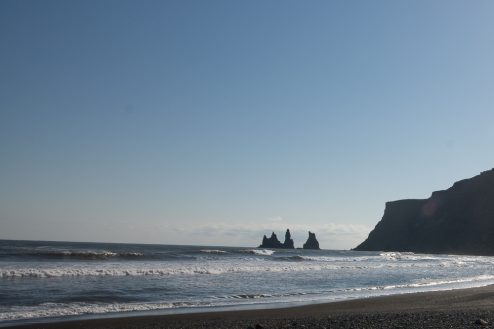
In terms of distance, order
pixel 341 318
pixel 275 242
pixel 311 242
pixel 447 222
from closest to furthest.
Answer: pixel 341 318
pixel 447 222
pixel 275 242
pixel 311 242

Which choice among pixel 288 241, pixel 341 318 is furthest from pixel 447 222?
pixel 341 318

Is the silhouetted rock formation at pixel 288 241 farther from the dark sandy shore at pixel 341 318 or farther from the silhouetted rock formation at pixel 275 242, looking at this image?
the dark sandy shore at pixel 341 318

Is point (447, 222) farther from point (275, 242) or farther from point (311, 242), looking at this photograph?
point (275, 242)

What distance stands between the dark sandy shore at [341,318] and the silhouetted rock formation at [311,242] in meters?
143

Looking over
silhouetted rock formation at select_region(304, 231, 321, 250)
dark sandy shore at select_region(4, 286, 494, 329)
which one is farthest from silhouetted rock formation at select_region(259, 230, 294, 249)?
dark sandy shore at select_region(4, 286, 494, 329)

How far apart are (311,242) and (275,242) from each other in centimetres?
1519

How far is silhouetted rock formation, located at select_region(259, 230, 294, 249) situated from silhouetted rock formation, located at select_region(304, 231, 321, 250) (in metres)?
11.3

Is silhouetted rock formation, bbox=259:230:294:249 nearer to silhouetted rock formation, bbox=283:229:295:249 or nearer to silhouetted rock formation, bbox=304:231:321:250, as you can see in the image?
silhouetted rock formation, bbox=283:229:295:249

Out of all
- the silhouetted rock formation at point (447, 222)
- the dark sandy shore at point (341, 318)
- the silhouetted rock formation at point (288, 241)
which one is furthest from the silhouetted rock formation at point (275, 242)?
the dark sandy shore at point (341, 318)

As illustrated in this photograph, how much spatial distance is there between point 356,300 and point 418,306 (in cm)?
230

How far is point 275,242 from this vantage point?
149 metres

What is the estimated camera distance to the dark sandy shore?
11.5 metres

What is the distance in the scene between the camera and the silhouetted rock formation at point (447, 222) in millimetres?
112812

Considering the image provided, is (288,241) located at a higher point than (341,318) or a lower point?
higher
